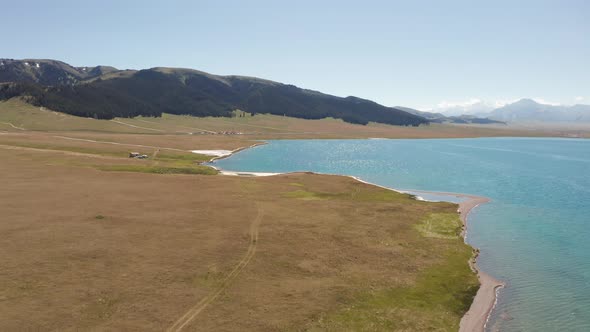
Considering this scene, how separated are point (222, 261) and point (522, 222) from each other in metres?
61.5

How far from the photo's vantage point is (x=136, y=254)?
53625 mm

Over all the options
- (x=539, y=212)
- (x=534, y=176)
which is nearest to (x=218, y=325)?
(x=539, y=212)

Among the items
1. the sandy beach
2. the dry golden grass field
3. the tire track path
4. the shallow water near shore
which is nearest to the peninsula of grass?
the shallow water near shore

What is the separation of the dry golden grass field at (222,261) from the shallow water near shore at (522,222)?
5.30 metres

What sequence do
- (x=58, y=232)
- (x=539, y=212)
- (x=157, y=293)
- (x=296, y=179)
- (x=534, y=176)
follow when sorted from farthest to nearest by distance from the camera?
(x=534, y=176) → (x=296, y=179) → (x=539, y=212) → (x=58, y=232) → (x=157, y=293)

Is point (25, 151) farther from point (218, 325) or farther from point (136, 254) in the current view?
point (218, 325)

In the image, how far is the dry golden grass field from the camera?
39125 millimetres

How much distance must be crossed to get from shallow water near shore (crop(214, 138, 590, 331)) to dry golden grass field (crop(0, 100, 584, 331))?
5.30 m

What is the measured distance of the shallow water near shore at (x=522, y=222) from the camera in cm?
4475

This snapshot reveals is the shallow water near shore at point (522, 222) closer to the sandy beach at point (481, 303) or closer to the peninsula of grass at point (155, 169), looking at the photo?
the sandy beach at point (481, 303)

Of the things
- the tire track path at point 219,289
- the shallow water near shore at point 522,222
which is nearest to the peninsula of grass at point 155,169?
the shallow water near shore at point 522,222

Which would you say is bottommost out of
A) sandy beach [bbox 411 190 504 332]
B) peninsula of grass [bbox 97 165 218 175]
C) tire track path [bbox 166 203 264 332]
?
sandy beach [bbox 411 190 504 332]

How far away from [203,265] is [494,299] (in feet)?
112

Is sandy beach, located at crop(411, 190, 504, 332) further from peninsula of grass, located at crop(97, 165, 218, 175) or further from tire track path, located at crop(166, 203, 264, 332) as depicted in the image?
peninsula of grass, located at crop(97, 165, 218, 175)
